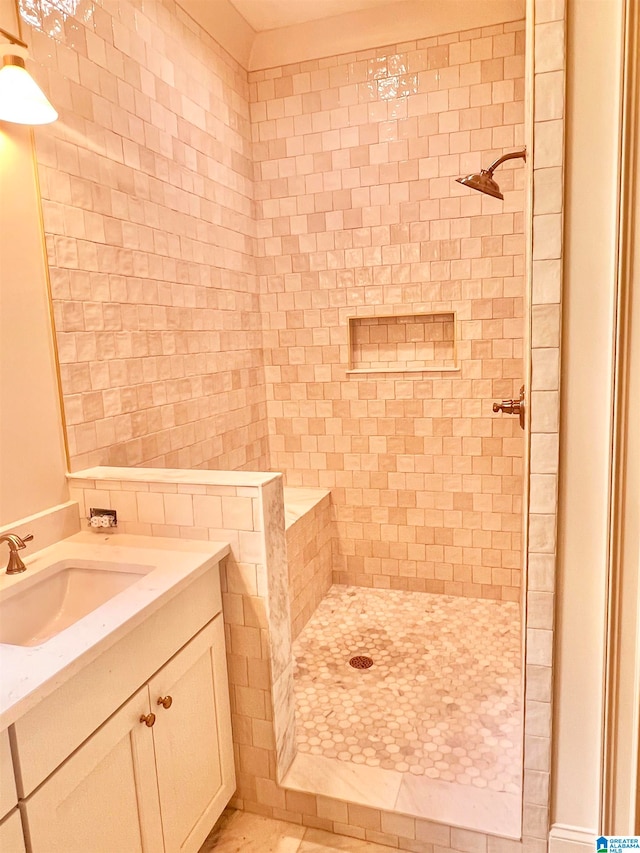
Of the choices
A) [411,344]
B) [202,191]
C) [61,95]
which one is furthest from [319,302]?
[61,95]

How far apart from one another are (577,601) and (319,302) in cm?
219

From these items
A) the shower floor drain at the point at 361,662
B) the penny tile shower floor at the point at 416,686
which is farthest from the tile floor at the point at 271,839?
the shower floor drain at the point at 361,662

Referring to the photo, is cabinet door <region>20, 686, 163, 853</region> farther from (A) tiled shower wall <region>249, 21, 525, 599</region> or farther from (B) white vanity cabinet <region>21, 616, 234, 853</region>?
(A) tiled shower wall <region>249, 21, 525, 599</region>

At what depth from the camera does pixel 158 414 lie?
2340mm

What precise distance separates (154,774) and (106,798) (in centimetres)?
18

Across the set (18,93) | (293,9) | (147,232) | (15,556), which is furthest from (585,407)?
(293,9)

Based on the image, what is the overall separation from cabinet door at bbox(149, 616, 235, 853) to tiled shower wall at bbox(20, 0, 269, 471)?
777 mm

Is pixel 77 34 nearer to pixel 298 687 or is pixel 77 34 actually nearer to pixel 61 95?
pixel 61 95

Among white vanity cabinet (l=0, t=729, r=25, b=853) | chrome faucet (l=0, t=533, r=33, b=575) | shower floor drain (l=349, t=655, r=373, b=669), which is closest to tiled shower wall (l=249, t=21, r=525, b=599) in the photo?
shower floor drain (l=349, t=655, r=373, b=669)

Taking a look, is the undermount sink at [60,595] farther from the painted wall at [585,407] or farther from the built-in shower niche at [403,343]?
the built-in shower niche at [403,343]

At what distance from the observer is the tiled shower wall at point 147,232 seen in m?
1.85

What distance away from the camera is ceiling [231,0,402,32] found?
9.12 ft

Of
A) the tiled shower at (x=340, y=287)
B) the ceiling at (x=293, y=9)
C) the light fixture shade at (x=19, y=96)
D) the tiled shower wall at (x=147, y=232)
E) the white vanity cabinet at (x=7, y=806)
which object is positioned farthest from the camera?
the ceiling at (x=293, y=9)

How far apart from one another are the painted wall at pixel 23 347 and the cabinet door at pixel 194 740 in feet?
2.17
